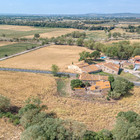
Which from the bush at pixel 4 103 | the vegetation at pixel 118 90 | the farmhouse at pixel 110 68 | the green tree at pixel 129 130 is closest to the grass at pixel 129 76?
the farmhouse at pixel 110 68

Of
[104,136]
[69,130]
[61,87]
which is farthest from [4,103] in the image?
[104,136]

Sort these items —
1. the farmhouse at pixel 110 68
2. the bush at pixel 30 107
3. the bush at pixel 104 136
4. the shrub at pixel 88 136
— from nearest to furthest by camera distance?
the shrub at pixel 88 136
the bush at pixel 104 136
the bush at pixel 30 107
the farmhouse at pixel 110 68

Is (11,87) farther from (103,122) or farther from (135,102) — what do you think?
(135,102)

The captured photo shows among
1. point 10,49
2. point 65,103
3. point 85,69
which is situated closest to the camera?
point 65,103

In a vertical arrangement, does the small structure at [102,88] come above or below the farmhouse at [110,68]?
below

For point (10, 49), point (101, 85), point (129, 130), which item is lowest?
point (101, 85)

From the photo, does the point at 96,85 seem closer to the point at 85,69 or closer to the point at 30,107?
the point at 85,69

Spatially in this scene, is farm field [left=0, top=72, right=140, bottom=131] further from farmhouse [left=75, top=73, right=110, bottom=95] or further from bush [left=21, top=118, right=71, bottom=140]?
bush [left=21, top=118, right=71, bottom=140]

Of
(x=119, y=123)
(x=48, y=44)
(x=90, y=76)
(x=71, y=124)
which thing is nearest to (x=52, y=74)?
(x=90, y=76)

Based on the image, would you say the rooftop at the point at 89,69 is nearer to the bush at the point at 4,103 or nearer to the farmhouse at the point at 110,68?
the farmhouse at the point at 110,68
